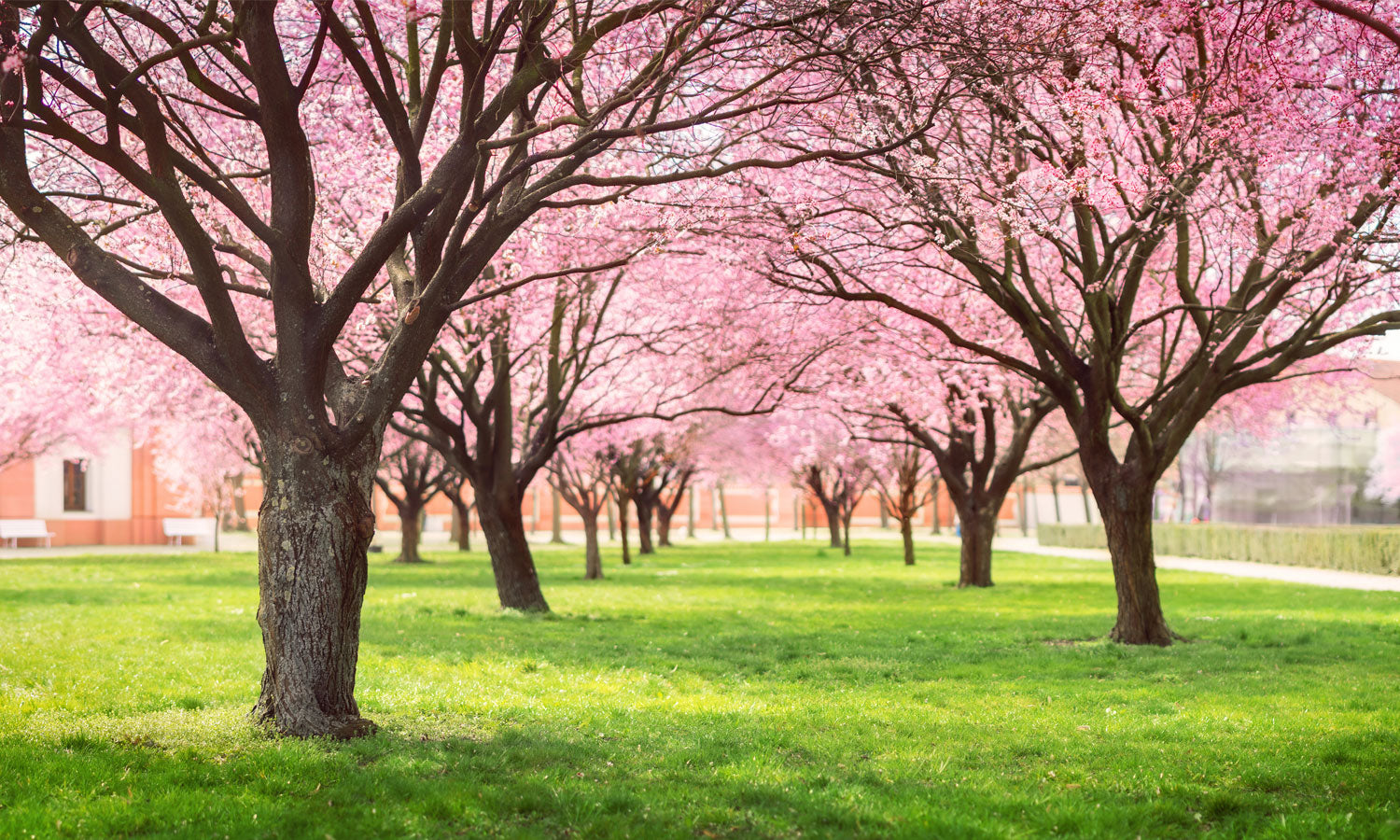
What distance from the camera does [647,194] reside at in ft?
40.5

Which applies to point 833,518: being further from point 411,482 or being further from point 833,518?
point 411,482

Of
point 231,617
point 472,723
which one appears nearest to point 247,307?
point 231,617

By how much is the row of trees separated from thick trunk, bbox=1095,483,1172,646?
0.05 meters

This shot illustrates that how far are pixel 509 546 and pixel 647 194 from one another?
629 cm

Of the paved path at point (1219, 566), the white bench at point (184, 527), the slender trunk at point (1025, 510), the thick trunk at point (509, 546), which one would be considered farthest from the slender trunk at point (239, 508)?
the slender trunk at point (1025, 510)

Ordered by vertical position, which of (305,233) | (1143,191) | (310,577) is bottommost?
(310,577)

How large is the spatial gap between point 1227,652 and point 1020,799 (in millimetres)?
7345

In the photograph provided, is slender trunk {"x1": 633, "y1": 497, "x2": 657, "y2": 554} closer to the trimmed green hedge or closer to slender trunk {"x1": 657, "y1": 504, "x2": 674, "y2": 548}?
slender trunk {"x1": 657, "y1": 504, "x2": 674, "y2": 548}

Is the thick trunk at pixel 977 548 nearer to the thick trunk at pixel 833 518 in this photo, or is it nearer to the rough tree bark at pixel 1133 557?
the rough tree bark at pixel 1133 557

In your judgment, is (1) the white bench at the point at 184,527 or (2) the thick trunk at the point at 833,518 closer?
(2) the thick trunk at the point at 833,518

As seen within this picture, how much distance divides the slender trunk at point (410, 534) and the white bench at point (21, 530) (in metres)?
18.4

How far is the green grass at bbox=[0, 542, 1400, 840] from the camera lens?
214 inches

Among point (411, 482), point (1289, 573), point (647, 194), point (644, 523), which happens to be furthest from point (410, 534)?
point (1289, 573)

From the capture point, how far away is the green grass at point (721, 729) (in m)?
5.43
